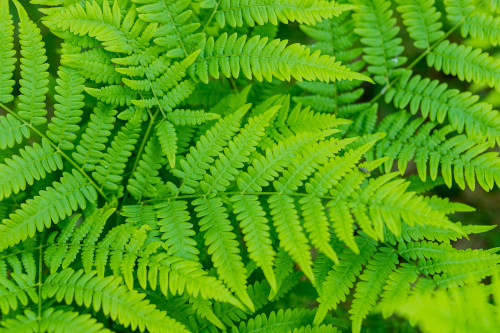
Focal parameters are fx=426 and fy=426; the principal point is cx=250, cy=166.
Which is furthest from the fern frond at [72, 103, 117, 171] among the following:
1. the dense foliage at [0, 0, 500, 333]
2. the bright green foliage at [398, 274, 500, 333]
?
the bright green foliage at [398, 274, 500, 333]

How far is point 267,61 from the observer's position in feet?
6.68

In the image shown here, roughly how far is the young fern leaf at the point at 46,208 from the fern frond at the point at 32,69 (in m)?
0.34

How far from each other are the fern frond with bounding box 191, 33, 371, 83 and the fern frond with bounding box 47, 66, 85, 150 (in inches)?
22.1

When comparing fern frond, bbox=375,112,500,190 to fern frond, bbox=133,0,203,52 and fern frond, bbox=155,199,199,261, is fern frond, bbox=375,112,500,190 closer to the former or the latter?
fern frond, bbox=155,199,199,261

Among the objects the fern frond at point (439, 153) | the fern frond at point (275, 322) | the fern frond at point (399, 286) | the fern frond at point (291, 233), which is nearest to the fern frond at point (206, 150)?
the fern frond at point (291, 233)

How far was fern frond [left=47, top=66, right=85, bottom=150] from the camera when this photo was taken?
6.63 ft

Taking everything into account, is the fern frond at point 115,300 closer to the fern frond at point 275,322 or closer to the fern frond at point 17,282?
the fern frond at point 17,282

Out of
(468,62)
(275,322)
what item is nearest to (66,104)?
(275,322)

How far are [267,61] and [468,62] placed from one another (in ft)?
3.75

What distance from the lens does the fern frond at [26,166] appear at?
1.86m

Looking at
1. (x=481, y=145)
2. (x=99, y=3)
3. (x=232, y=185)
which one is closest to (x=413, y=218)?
(x=481, y=145)

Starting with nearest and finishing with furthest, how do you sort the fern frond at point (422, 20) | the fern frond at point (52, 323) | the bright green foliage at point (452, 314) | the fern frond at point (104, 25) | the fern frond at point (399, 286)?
the bright green foliage at point (452, 314) < the fern frond at point (52, 323) < the fern frond at point (399, 286) < the fern frond at point (104, 25) < the fern frond at point (422, 20)

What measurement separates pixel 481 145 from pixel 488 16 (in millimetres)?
756

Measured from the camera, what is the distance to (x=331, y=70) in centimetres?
198
